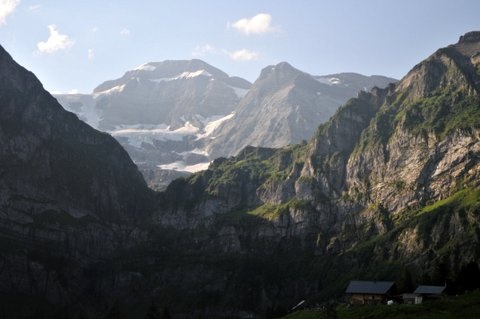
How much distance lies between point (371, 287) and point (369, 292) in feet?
12.5

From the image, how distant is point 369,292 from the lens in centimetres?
18050

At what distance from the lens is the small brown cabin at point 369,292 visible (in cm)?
17762

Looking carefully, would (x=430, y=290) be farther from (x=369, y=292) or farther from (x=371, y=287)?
(x=371, y=287)

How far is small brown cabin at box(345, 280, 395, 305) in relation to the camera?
177625 millimetres

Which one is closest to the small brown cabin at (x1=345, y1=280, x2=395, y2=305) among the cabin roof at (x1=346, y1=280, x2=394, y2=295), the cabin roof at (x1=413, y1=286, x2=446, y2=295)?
the cabin roof at (x1=346, y1=280, x2=394, y2=295)

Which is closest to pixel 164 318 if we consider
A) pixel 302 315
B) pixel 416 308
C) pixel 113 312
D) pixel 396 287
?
pixel 113 312

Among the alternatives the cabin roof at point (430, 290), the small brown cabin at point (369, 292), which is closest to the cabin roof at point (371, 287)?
the small brown cabin at point (369, 292)

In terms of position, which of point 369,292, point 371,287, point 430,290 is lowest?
point 369,292

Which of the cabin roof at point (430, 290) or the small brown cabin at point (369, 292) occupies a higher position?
the cabin roof at point (430, 290)

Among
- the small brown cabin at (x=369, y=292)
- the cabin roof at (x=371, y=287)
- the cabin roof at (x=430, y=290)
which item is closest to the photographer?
the cabin roof at (x=430, y=290)

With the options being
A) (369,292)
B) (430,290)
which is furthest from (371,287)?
(430,290)

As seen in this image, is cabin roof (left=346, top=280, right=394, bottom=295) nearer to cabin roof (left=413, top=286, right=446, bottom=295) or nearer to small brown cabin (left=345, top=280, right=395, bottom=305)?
small brown cabin (left=345, top=280, right=395, bottom=305)

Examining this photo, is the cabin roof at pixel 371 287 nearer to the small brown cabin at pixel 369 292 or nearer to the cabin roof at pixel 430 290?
the small brown cabin at pixel 369 292

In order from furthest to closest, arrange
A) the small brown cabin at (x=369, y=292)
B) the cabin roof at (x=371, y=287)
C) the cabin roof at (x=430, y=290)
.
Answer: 1. the cabin roof at (x=371, y=287)
2. the small brown cabin at (x=369, y=292)
3. the cabin roof at (x=430, y=290)
